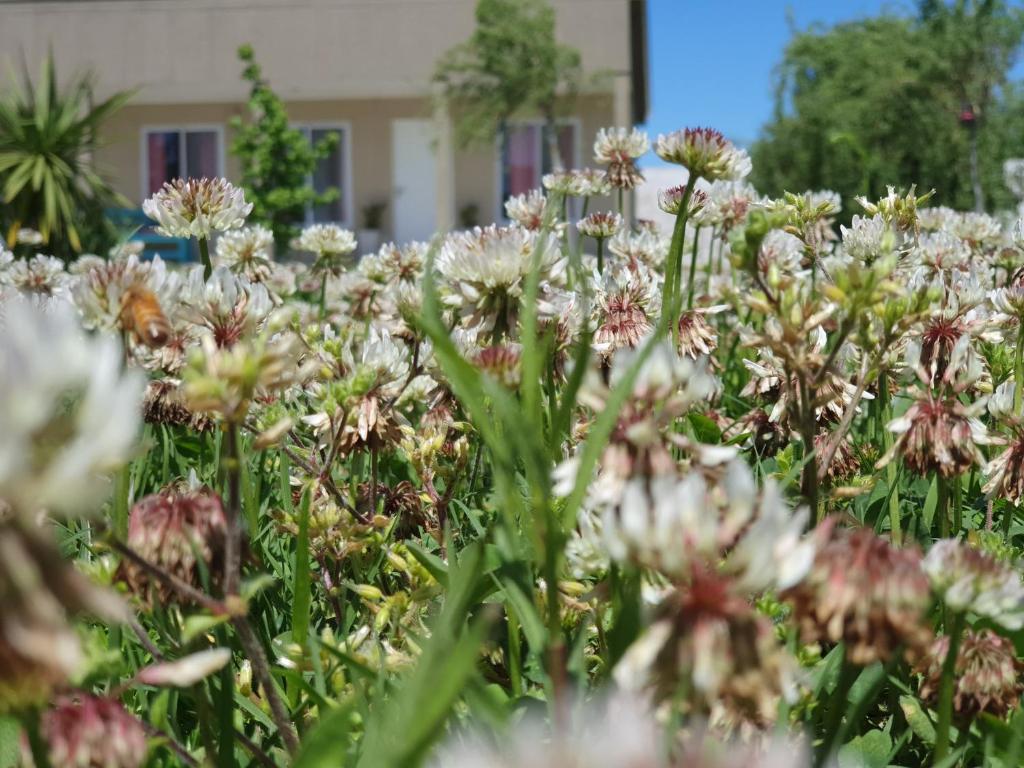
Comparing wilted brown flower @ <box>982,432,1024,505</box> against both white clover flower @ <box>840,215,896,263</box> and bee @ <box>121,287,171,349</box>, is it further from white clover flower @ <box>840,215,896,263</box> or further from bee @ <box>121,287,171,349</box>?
Answer: bee @ <box>121,287,171,349</box>

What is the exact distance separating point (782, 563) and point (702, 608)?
0.06 m

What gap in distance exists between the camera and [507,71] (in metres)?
16.7

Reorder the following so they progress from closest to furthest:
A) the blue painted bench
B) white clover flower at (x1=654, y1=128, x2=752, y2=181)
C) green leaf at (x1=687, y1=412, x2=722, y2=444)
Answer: white clover flower at (x1=654, y1=128, x2=752, y2=181) → green leaf at (x1=687, y1=412, x2=722, y2=444) → the blue painted bench

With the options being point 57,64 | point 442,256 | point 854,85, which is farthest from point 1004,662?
point 854,85

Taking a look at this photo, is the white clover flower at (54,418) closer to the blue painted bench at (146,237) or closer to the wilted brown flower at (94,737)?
the wilted brown flower at (94,737)

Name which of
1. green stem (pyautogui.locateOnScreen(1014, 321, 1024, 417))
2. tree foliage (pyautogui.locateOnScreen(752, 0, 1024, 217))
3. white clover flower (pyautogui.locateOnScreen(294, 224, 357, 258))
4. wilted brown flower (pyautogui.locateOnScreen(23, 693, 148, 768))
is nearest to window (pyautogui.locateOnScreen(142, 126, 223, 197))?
tree foliage (pyautogui.locateOnScreen(752, 0, 1024, 217))

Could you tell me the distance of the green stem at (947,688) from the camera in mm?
806

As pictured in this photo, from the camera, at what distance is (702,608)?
1.84 ft

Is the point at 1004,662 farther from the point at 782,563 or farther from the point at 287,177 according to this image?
the point at 287,177

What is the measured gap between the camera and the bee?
3.03ft

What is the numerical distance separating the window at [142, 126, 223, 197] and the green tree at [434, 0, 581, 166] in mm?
4278

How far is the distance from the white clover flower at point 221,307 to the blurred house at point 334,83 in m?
15.4

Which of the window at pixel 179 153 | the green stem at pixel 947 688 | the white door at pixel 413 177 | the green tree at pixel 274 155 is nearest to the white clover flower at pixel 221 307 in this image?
the green stem at pixel 947 688

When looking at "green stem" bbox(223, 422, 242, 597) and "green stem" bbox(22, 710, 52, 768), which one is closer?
"green stem" bbox(22, 710, 52, 768)
